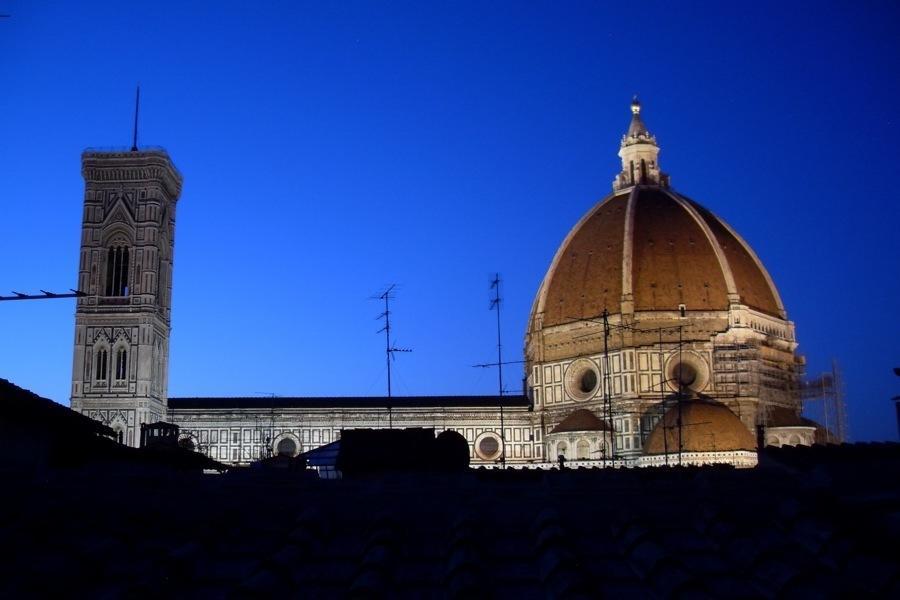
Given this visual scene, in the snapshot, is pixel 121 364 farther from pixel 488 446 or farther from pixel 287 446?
pixel 488 446

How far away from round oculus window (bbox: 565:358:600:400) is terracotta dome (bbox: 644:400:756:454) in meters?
8.80

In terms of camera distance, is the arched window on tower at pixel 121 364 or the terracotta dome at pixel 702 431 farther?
the arched window on tower at pixel 121 364

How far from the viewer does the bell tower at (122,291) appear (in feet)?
200

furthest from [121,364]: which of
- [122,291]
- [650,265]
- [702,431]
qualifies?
[702,431]

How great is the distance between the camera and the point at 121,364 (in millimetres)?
61281

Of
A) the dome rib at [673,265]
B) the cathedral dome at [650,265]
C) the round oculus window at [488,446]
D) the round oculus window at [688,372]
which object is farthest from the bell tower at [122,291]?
the round oculus window at [688,372]

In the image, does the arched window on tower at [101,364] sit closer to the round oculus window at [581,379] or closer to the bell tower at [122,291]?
the bell tower at [122,291]

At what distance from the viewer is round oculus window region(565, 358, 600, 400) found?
64688 mm

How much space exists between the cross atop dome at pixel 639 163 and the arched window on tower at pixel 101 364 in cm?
3383

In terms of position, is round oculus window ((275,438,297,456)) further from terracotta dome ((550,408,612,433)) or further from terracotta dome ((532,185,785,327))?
terracotta dome ((532,185,785,327))

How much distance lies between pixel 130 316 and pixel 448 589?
191 feet

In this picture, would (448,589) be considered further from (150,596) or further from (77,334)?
(77,334)

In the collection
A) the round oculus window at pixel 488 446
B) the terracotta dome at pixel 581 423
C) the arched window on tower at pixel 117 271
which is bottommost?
the round oculus window at pixel 488 446

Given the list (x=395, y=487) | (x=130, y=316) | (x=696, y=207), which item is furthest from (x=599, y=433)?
(x=395, y=487)
